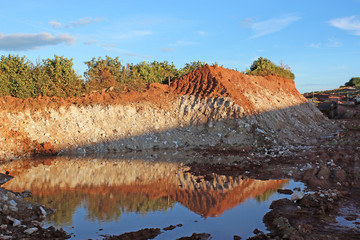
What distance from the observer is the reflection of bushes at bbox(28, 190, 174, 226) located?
797cm

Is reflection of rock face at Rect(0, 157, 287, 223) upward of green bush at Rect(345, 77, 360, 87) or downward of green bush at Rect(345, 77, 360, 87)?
downward

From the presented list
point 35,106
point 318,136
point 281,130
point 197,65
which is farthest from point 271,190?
point 197,65

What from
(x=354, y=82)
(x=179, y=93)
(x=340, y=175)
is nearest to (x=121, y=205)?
(x=340, y=175)

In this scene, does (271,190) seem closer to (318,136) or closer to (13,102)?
(318,136)

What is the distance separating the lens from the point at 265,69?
30141 mm

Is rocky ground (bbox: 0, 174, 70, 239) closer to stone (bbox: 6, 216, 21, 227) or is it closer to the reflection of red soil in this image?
stone (bbox: 6, 216, 21, 227)

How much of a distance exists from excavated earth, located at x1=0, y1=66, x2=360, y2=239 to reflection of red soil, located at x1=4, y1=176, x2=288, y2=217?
5.27 feet

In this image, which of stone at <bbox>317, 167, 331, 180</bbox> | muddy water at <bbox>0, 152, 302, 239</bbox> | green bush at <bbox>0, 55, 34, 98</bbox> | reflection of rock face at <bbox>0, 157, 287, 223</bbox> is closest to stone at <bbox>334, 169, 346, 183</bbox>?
stone at <bbox>317, 167, 331, 180</bbox>

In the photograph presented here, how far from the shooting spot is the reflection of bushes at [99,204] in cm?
797

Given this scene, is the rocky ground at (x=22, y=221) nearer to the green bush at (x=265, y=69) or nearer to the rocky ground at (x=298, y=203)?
the rocky ground at (x=298, y=203)

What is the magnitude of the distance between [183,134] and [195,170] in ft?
25.0

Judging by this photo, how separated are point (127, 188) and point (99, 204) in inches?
79.7

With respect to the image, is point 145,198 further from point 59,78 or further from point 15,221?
point 59,78

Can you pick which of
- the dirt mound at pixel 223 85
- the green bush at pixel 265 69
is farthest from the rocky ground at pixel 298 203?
the green bush at pixel 265 69
